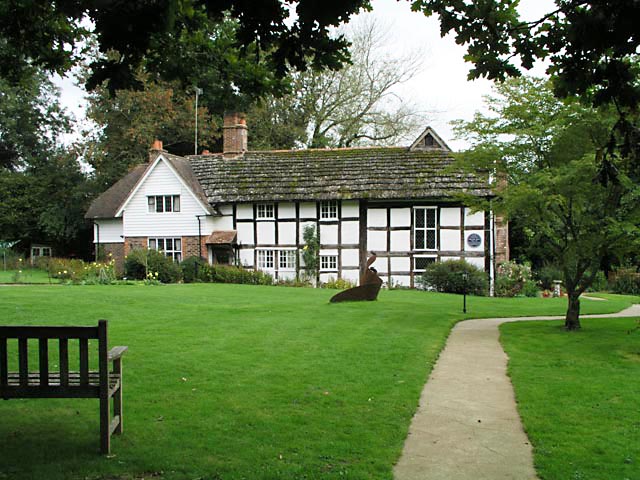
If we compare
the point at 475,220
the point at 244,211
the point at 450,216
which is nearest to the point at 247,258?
the point at 244,211

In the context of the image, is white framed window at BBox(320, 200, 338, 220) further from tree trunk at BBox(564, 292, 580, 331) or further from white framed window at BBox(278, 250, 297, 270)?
tree trunk at BBox(564, 292, 580, 331)

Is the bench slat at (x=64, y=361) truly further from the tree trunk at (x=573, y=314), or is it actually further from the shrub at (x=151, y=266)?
the shrub at (x=151, y=266)

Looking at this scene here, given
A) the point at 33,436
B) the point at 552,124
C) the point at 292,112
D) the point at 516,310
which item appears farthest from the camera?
the point at 292,112

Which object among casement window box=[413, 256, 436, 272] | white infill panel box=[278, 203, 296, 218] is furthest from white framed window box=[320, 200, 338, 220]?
casement window box=[413, 256, 436, 272]

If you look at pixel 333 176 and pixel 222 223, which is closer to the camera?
pixel 333 176

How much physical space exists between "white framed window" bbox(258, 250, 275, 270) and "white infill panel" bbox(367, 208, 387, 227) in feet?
16.6

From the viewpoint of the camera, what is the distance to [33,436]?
6.33m

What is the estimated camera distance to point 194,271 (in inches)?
1166

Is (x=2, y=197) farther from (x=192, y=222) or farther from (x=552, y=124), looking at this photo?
(x=552, y=124)

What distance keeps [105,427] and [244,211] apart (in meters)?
26.3

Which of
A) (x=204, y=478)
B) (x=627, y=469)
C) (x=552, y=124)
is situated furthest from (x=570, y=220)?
(x=204, y=478)

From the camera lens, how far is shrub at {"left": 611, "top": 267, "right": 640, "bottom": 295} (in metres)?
31.4

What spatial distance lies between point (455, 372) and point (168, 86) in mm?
36392

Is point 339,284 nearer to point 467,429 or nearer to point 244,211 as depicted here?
point 244,211
